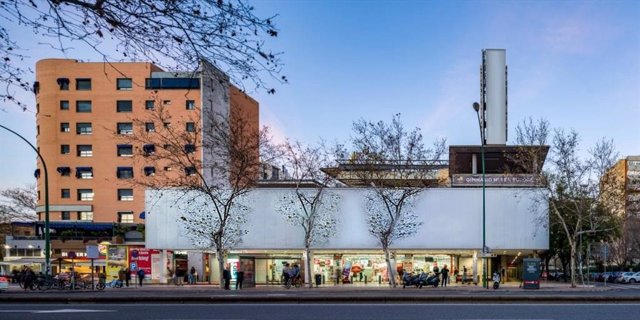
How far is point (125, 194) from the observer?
226 ft

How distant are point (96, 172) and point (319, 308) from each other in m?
59.7

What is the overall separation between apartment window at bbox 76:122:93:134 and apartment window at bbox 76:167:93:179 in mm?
4325

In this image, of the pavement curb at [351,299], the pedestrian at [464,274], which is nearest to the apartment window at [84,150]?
the pedestrian at [464,274]

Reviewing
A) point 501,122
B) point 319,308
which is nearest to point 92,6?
point 319,308

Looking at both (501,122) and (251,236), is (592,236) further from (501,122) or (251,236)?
(251,236)

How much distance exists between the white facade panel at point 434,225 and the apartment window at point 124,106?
3257 centimetres

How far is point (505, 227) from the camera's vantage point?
1550 inches

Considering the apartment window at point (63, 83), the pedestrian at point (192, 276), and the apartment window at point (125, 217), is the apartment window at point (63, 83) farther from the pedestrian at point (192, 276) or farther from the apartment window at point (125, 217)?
the pedestrian at point (192, 276)

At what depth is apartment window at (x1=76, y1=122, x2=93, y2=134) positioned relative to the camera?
6888 centimetres

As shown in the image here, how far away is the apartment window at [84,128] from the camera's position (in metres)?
68.9

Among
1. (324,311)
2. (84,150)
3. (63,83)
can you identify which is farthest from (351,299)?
(63,83)

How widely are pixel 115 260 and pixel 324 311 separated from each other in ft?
104

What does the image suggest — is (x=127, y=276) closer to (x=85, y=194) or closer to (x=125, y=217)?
(x=125, y=217)

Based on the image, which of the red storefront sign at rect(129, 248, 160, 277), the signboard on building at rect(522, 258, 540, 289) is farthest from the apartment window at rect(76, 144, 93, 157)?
the signboard on building at rect(522, 258, 540, 289)
